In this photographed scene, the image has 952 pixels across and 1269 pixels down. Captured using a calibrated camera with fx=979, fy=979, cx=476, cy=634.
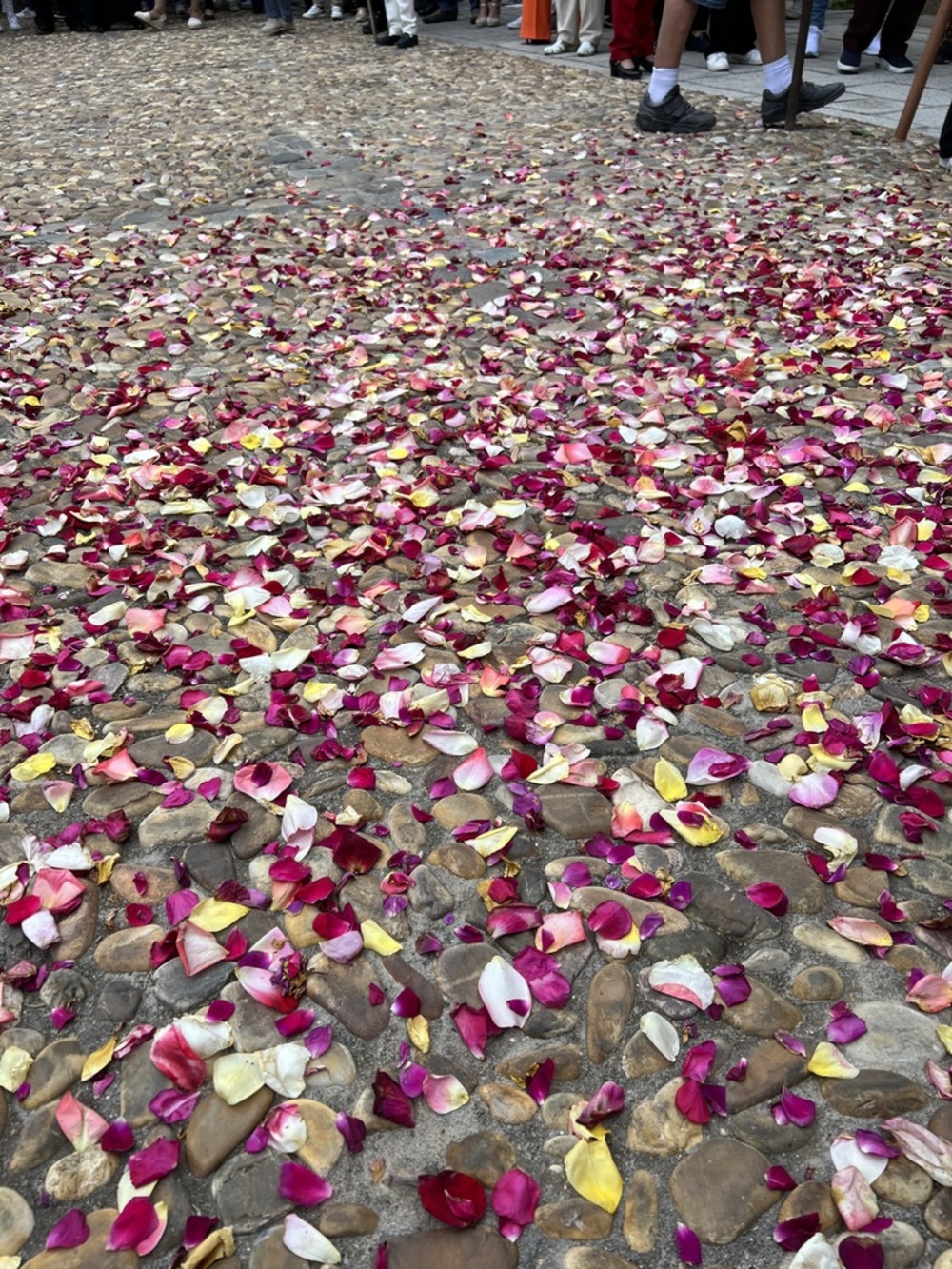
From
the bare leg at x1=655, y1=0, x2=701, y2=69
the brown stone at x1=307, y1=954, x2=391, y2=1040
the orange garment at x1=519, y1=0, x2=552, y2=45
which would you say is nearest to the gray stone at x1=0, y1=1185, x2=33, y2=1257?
the brown stone at x1=307, y1=954, x2=391, y2=1040

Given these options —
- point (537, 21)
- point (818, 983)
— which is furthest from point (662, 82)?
point (818, 983)

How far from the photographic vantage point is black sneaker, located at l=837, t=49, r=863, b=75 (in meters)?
8.89

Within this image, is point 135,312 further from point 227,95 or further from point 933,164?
point 227,95

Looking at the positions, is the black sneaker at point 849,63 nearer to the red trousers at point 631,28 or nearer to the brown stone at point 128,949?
the red trousers at point 631,28

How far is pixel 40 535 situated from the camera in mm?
3139

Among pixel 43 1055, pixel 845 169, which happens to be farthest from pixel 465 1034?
pixel 845 169

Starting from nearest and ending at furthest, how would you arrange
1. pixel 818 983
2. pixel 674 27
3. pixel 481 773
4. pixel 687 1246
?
pixel 687 1246 < pixel 818 983 < pixel 481 773 < pixel 674 27

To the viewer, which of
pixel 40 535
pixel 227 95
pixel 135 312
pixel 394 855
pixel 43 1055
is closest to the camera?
pixel 43 1055

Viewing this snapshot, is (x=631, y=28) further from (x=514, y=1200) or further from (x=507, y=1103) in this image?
(x=514, y=1200)

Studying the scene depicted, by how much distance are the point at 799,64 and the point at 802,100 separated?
0.51 meters

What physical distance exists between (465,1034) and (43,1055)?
2.37 ft

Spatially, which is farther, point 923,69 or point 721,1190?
point 923,69

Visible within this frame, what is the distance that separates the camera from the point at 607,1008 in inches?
67.7

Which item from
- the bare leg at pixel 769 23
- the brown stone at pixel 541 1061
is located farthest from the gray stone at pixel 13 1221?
the bare leg at pixel 769 23
